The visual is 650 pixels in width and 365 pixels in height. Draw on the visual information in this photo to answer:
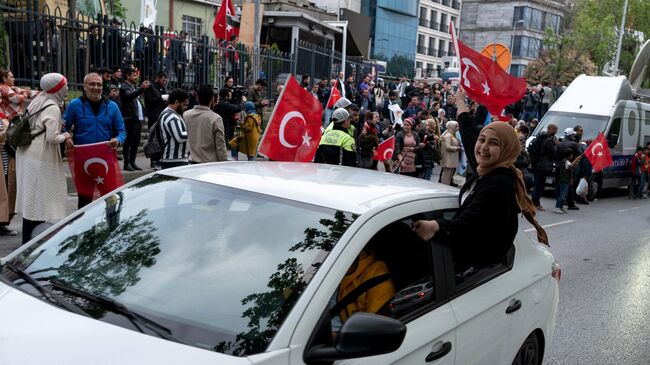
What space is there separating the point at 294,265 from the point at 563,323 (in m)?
4.58

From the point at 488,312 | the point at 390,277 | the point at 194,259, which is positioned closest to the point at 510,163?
the point at 488,312

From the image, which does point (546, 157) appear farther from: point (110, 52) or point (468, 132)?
point (468, 132)

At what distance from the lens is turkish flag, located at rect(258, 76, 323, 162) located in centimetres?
807

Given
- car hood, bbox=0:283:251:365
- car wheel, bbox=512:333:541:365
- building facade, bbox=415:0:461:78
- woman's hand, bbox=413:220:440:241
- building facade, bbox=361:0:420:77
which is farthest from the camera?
building facade, bbox=415:0:461:78

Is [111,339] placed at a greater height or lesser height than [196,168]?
lesser

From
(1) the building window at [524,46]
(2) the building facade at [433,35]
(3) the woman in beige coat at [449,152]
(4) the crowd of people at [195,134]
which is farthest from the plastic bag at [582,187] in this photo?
(1) the building window at [524,46]

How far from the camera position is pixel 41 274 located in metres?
2.93

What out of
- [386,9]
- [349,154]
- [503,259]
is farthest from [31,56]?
[386,9]

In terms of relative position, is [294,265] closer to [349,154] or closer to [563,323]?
[563,323]

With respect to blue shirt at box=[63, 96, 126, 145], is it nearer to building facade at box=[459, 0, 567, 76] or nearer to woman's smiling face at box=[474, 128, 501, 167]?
woman's smiling face at box=[474, 128, 501, 167]

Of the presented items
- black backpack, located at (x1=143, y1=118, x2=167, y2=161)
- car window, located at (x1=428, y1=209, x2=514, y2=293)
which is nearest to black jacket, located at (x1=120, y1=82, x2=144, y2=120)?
black backpack, located at (x1=143, y1=118, x2=167, y2=161)

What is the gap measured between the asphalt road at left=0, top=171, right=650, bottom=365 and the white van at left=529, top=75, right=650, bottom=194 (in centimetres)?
401

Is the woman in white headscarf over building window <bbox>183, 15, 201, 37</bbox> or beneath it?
beneath

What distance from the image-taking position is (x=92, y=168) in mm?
6867
